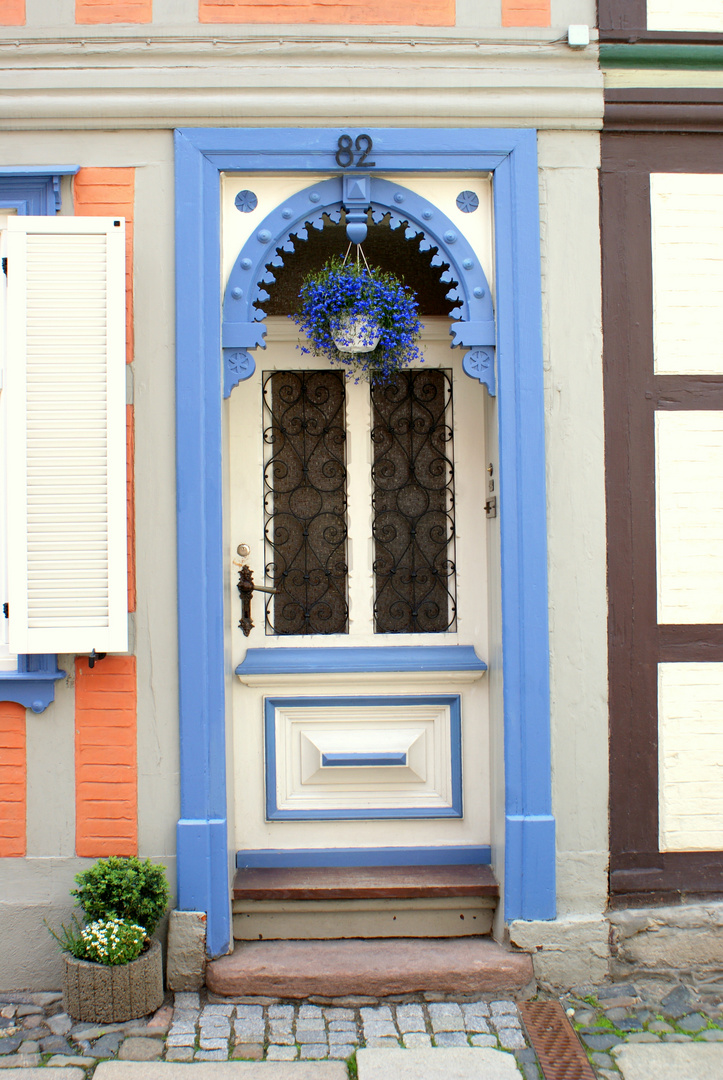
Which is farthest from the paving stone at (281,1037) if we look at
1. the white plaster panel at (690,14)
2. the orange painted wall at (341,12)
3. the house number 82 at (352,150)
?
the white plaster panel at (690,14)

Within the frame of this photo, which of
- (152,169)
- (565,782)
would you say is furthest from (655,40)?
(565,782)

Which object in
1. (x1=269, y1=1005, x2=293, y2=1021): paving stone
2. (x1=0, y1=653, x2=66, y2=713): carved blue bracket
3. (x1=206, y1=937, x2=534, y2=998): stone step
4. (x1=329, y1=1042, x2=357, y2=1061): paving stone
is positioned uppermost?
(x1=0, y1=653, x2=66, y2=713): carved blue bracket

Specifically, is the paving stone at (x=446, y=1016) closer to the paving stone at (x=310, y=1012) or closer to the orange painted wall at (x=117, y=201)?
the paving stone at (x=310, y=1012)

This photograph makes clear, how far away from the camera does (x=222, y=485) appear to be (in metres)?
3.33

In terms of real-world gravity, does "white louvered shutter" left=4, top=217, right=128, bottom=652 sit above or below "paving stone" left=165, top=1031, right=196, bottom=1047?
above

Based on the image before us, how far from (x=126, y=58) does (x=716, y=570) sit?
10.7ft

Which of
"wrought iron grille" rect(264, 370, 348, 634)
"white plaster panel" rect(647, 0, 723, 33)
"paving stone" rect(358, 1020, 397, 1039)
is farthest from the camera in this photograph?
"wrought iron grille" rect(264, 370, 348, 634)

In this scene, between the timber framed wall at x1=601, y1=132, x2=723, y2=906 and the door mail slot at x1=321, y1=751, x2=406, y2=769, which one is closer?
the timber framed wall at x1=601, y1=132, x2=723, y2=906

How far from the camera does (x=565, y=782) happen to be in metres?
3.38

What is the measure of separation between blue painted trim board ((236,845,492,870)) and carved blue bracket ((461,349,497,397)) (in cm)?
204

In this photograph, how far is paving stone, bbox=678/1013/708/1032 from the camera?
120 inches

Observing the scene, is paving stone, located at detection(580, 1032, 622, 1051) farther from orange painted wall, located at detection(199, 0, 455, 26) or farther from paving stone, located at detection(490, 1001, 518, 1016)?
orange painted wall, located at detection(199, 0, 455, 26)

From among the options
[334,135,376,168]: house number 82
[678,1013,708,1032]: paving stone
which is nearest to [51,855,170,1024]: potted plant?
[678,1013,708,1032]: paving stone

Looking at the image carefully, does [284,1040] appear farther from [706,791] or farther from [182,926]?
[706,791]
